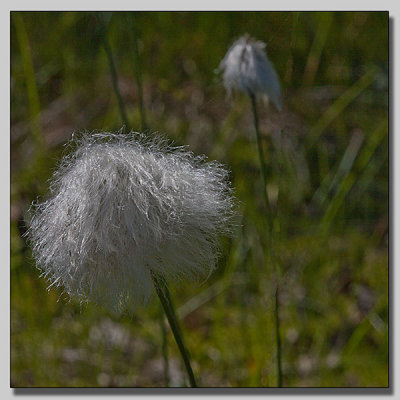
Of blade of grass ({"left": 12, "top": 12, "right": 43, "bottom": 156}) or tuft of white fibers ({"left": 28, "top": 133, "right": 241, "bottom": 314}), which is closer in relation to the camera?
tuft of white fibers ({"left": 28, "top": 133, "right": 241, "bottom": 314})

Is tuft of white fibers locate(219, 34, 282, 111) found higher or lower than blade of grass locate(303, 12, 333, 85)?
lower

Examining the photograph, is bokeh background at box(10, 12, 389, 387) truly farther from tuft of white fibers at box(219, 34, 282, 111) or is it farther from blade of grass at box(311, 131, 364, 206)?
tuft of white fibers at box(219, 34, 282, 111)

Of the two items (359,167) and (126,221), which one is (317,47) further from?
→ (126,221)

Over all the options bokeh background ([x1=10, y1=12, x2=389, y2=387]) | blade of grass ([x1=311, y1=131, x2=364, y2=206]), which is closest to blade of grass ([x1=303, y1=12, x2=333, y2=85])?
bokeh background ([x1=10, y1=12, x2=389, y2=387])

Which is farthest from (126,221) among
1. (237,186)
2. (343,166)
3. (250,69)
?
(343,166)

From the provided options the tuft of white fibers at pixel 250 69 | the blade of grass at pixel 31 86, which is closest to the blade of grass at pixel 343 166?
the tuft of white fibers at pixel 250 69

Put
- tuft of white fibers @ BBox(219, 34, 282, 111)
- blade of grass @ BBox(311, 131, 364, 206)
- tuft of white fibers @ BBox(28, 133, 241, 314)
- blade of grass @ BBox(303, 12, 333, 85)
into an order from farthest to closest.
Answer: blade of grass @ BBox(311, 131, 364, 206) < blade of grass @ BBox(303, 12, 333, 85) < tuft of white fibers @ BBox(219, 34, 282, 111) < tuft of white fibers @ BBox(28, 133, 241, 314)

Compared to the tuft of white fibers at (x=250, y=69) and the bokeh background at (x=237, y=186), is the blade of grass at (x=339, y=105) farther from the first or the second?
the tuft of white fibers at (x=250, y=69)
